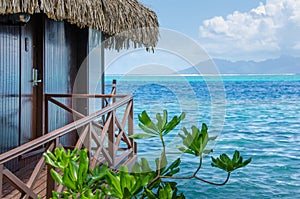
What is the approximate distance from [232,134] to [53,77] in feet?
31.3

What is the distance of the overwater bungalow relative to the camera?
349cm

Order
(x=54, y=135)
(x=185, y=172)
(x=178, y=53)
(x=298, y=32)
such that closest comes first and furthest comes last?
(x=54, y=135) < (x=178, y=53) < (x=185, y=172) < (x=298, y=32)

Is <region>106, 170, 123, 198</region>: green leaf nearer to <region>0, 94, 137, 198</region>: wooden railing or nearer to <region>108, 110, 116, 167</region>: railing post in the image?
<region>0, 94, 137, 198</region>: wooden railing

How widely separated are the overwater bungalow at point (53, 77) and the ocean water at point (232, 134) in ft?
1.75

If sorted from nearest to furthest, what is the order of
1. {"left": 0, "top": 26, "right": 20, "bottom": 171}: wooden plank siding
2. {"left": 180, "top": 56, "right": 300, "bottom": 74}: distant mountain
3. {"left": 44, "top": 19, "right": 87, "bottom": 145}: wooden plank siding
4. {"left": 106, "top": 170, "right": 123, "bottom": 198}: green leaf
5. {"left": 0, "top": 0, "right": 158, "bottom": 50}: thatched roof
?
{"left": 106, "top": 170, "right": 123, "bottom": 198}: green leaf
{"left": 0, "top": 0, "right": 158, "bottom": 50}: thatched roof
{"left": 0, "top": 26, "right": 20, "bottom": 171}: wooden plank siding
{"left": 44, "top": 19, "right": 87, "bottom": 145}: wooden plank siding
{"left": 180, "top": 56, "right": 300, "bottom": 74}: distant mountain

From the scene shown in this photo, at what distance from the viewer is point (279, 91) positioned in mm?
30203

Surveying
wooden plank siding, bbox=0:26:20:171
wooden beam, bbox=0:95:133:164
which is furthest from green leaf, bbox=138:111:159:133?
wooden plank siding, bbox=0:26:20:171

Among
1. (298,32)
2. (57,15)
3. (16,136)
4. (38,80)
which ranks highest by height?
(298,32)

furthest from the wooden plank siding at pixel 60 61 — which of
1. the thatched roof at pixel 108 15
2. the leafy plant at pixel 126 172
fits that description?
the leafy plant at pixel 126 172

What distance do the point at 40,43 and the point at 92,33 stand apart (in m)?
1.36

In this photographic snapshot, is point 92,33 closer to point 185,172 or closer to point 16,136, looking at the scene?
point 16,136

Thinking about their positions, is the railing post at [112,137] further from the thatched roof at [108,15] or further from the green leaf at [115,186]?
the green leaf at [115,186]

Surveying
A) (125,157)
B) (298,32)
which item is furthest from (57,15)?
(298,32)

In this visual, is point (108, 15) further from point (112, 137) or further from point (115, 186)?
point (115, 186)
